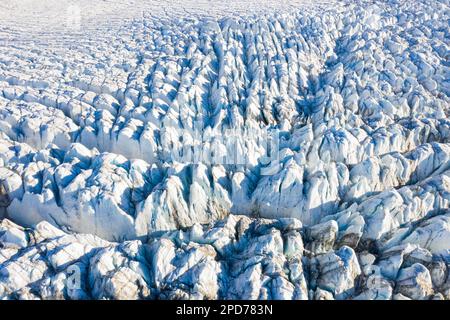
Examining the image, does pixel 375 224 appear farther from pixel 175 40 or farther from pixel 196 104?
pixel 175 40

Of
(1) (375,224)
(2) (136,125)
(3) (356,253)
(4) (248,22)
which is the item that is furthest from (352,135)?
(4) (248,22)

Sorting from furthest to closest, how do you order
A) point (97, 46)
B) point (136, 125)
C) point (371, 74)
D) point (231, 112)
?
point (97, 46), point (371, 74), point (231, 112), point (136, 125)

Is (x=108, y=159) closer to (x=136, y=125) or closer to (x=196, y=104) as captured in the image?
(x=136, y=125)

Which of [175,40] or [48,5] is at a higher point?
[48,5]

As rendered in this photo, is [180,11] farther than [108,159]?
Yes

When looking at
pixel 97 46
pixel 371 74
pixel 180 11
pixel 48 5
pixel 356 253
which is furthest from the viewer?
pixel 48 5

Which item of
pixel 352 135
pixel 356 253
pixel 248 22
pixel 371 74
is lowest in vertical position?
pixel 356 253

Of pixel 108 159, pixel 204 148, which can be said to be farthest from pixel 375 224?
pixel 108 159
